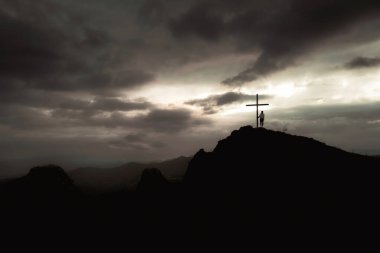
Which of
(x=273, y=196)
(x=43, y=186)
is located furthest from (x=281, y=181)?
(x=43, y=186)

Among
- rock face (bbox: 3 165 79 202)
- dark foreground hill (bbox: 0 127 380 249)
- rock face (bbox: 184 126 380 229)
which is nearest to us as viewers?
dark foreground hill (bbox: 0 127 380 249)

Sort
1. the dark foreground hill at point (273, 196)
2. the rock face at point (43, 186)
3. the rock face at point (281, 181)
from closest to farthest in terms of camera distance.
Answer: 1. the dark foreground hill at point (273, 196)
2. the rock face at point (281, 181)
3. the rock face at point (43, 186)

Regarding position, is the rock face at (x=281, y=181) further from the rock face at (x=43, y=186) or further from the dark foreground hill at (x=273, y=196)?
the rock face at (x=43, y=186)

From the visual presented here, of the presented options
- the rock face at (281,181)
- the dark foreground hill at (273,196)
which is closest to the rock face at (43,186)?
the dark foreground hill at (273,196)

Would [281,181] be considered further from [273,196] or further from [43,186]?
[43,186]

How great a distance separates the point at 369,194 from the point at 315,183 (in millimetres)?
6125

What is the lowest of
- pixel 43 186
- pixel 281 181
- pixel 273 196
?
pixel 43 186

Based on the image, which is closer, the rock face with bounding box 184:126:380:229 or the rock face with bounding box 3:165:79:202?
the rock face with bounding box 184:126:380:229

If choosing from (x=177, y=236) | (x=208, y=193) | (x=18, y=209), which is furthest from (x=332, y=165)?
(x=18, y=209)

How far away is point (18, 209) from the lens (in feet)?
276

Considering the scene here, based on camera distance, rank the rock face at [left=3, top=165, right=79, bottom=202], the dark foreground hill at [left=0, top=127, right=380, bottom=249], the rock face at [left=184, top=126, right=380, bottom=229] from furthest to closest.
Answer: the rock face at [left=3, top=165, right=79, bottom=202]
the rock face at [left=184, top=126, right=380, bottom=229]
the dark foreground hill at [left=0, top=127, right=380, bottom=249]

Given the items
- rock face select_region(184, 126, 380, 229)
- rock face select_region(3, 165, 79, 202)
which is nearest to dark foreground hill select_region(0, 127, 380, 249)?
rock face select_region(184, 126, 380, 229)

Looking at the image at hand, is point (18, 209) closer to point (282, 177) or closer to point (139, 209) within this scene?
point (139, 209)

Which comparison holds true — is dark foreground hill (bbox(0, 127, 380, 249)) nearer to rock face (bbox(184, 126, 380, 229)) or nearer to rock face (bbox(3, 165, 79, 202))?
rock face (bbox(184, 126, 380, 229))
